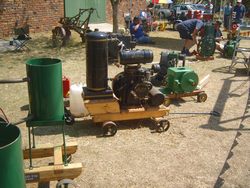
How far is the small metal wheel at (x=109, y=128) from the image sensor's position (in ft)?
17.7

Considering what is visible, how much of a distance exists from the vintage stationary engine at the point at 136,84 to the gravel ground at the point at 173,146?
1.58 ft

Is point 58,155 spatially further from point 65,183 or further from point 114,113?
point 114,113

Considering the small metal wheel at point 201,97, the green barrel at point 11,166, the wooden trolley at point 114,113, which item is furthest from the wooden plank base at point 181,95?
the green barrel at point 11,166

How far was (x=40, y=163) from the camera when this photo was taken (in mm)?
4559

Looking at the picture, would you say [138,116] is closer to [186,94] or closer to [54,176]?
[186,94]

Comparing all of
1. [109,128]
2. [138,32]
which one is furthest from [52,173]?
[138,32]

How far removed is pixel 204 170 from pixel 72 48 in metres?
8.50

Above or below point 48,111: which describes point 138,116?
below

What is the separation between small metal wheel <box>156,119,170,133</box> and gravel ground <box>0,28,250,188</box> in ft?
0.28

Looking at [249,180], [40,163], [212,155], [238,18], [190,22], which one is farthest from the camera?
[238,18]

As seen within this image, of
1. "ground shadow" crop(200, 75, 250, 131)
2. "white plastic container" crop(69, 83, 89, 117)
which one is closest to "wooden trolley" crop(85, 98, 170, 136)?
"white plastic container" crop(69, 83, 89, 117)

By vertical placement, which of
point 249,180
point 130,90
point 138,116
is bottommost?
point 249,180

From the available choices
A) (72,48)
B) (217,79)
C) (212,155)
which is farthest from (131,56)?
(72,48)

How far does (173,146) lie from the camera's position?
5.12m
